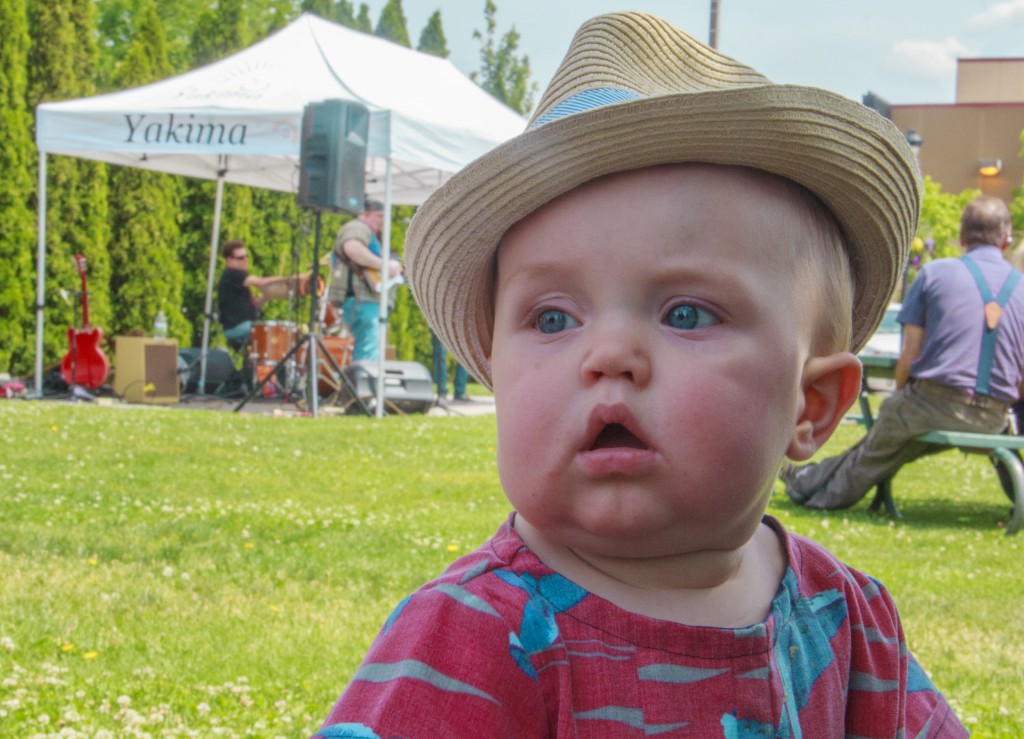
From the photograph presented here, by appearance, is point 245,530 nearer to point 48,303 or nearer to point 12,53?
point 48,303

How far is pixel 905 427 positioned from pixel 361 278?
766 centimetres

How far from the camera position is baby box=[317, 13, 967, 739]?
1.35 m

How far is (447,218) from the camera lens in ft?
5.32

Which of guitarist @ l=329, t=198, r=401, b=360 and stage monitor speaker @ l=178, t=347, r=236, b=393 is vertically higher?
guitarist @ l=329, t=198, r=401, b=360

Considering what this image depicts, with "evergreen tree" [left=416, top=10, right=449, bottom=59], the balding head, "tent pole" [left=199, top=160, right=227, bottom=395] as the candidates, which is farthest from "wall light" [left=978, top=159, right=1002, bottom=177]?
the balding head

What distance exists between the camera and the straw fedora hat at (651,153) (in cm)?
142

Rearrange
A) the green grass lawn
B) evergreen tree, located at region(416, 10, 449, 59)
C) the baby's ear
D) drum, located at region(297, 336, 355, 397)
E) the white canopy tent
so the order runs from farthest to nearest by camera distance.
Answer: evergreen tree, located at region(416, 10, 449, 59) → drum, located at region(297, 336, 355, 397) → the white canopy tent → the green grass lawn → the baby's ear

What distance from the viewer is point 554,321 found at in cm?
147

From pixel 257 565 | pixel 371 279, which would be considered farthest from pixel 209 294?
pixel 257 565

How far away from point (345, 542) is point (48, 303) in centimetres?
1351

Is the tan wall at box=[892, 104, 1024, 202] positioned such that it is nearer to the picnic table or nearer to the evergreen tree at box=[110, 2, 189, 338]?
the evergreen tree at box=[110, 2, 189, 338]

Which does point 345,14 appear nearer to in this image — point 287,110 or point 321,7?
point 321,7

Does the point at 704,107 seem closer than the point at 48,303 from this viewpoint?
Yes

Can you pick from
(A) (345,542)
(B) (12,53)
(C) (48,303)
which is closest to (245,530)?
(A) (345,542)
